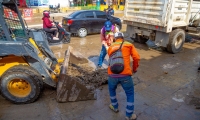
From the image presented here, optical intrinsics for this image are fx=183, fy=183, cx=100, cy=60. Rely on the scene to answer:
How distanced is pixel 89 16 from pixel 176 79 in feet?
22.5

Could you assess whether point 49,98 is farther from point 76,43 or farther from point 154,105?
point 76,43

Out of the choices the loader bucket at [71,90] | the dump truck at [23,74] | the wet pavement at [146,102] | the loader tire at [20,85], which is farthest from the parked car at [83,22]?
the loader tire at [20,85]

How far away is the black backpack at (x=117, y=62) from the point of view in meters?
3.29

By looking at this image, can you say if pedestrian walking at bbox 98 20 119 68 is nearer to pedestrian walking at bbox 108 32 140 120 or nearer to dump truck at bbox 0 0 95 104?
dump truck at bbox 0 0 95 104

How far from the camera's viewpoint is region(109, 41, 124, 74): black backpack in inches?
129

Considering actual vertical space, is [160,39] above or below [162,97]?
above

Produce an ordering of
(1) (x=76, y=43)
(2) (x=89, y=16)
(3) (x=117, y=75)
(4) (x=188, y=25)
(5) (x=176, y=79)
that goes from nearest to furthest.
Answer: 1. (3) (x=117, y=75)
2. (5) (x=176, y=79)
3. (4) (x=188, y=25)
4. (1) (x=76, y=43)
5. (2) (x=89, y=16)

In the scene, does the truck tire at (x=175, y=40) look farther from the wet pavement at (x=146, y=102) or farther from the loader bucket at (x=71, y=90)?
the loader bucket at (x=71, y=90)

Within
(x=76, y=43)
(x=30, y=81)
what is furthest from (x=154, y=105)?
(x=76, y=43)

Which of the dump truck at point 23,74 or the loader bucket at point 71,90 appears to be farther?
the loader bucket at point 71,90

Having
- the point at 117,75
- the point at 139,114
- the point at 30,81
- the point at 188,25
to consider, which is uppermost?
the point at 188,25

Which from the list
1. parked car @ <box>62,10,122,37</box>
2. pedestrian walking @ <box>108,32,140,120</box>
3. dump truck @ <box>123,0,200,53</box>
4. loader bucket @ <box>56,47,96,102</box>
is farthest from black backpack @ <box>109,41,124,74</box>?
parked car @ <box>62,10,122,37</box>

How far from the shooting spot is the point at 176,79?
5484mm

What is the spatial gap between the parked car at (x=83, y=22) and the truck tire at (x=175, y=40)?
3778 mm
